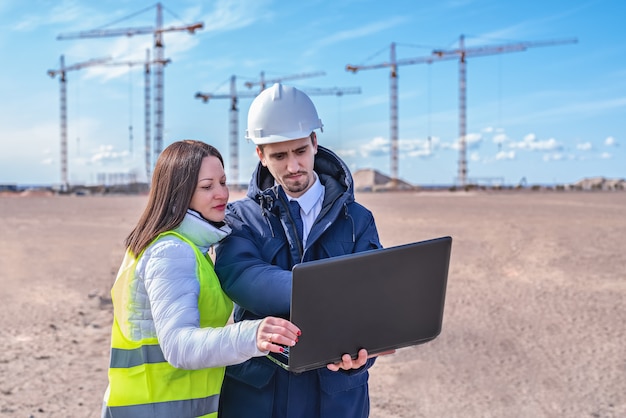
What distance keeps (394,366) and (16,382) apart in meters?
3.90

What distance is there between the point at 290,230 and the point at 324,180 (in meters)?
0.32

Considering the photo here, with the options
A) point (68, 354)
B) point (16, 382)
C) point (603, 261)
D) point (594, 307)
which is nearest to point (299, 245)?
point (16, 382)

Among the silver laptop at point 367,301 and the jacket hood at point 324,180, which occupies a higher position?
the jacket hood at point 324,180

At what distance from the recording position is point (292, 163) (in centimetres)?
250

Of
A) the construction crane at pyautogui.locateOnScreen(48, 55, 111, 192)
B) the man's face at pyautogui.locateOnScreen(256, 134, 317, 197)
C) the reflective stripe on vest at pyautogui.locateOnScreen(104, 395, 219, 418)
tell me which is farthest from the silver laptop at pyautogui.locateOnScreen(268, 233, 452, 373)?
the construction crane at pyautogui.locateOnScreen(48, 55, 111, 192)

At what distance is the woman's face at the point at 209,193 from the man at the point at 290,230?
152 mm

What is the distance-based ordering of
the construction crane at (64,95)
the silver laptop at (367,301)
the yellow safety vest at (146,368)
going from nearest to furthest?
the silver laptop at (367,301) → the yellow safety vest at (146,368) → the construction crane at (64,95)

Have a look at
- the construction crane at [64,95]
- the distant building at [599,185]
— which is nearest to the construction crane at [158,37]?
the construction crane at [64,95]

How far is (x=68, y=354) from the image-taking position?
A: 24.9 ft

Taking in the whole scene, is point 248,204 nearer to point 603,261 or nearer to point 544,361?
point 544,361

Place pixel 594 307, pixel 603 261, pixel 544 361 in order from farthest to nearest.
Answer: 1. pixel 603 261
2. pixel 594 307
3. pixel 544 361

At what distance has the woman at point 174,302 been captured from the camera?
2029 millimetres

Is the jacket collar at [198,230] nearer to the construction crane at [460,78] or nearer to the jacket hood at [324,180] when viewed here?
the jacket hood at [324,180]

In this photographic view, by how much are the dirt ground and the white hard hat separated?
3891 millimetres
